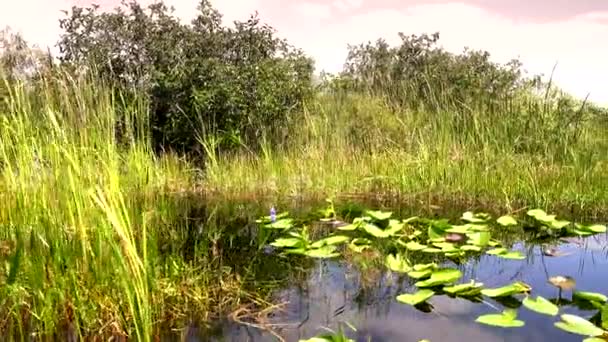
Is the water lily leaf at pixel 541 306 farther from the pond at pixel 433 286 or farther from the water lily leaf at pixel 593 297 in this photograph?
the water lily leaf at pixel 593 297

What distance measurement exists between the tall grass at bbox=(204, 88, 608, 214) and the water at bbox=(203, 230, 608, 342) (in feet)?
5.90

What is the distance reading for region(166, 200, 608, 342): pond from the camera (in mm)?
2475

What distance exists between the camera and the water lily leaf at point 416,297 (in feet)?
8.87

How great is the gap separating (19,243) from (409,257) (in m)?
2.28

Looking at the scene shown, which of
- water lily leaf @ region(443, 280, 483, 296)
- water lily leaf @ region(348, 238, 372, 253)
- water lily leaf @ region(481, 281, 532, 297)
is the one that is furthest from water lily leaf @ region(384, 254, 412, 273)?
water lily leaf @ region(481, 281, 532, 297)

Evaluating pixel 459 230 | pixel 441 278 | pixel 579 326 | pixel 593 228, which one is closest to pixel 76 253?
pixel 441 278

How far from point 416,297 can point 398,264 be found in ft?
1.96

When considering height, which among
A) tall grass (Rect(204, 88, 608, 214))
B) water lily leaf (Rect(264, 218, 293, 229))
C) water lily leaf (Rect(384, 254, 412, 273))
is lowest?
water lily leaf (Rect(384, 254, 412, 273))

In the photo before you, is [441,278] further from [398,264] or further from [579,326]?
[579,326]

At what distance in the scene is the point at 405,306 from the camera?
2.77 metres

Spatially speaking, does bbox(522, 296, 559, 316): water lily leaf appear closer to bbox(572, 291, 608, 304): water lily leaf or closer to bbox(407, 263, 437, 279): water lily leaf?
bbox(572, 291, 608, 304): water lily leaf

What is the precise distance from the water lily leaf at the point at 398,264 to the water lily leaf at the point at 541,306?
0.76m

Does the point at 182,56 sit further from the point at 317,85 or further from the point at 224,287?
the point at 224,287

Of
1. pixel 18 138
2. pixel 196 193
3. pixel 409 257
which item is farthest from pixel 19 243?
pixel 196 193
